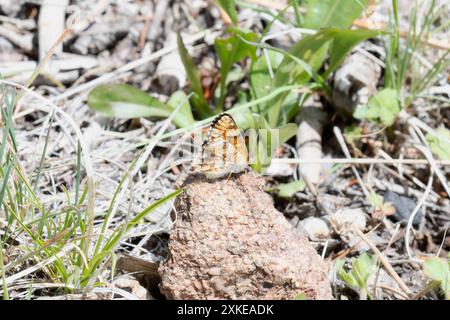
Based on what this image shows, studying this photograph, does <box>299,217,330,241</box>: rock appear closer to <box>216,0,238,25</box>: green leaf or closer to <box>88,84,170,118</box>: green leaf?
<box>88,84,170,118</box>: green leaf

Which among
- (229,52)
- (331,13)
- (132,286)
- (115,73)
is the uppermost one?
(331,13)

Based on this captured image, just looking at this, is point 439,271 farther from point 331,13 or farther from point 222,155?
point 331,13

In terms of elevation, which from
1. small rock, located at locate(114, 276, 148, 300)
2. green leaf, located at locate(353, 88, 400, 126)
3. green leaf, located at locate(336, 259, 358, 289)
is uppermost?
green leaf, located at locate(353, 88, 400, 126)

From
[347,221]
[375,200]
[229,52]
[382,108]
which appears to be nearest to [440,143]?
[382,108]

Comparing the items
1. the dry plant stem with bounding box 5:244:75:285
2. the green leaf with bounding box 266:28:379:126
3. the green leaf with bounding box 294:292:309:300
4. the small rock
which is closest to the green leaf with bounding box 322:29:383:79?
the green leaf with bounding box 266:28:379:126

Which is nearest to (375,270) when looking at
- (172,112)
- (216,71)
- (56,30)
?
(172,112)

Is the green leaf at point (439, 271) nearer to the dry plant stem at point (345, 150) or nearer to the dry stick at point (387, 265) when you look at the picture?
the dry stick at point (387, 265)

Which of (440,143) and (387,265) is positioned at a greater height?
(440,143)
